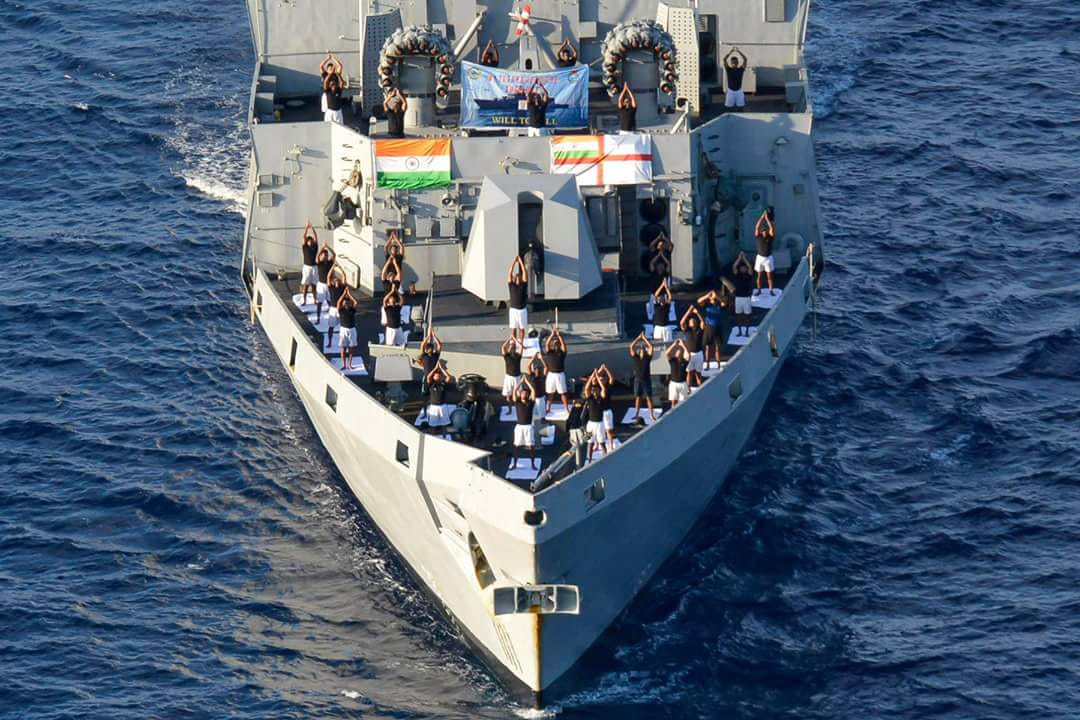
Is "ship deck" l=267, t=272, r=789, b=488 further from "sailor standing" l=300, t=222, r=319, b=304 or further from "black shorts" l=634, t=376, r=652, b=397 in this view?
"sailor standing" l=300, t=222, r=319, b=304

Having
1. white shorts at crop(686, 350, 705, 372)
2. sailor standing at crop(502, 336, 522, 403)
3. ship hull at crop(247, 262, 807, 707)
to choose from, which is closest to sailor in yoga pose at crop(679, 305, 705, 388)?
white shorts at crop(686, 350, 705, 372)

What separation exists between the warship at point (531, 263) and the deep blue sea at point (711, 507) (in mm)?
1516

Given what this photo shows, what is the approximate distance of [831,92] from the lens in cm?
7619

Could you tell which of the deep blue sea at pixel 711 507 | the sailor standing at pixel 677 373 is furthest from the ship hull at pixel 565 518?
the deep blue sea at pixel 711 507

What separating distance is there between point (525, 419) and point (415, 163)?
8878 mm

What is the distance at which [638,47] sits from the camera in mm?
58688

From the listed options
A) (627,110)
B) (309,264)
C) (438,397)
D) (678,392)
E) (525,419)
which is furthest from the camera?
(309,264)

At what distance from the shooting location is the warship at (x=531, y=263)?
162 feet

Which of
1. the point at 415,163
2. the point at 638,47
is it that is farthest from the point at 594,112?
the point at 415,163

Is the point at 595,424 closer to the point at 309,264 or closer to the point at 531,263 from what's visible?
the point at 531,263

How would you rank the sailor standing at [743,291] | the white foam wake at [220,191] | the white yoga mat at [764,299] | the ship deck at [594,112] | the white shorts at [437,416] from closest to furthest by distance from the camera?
the white shorts at [437,416] → the sailor standing at [743,291] → the white yoga mat at [764,299] → the ship deck at [594,112] → the white foam wake at [220,191]

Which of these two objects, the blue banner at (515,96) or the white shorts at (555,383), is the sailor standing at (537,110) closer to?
the blue banner at (515,96)

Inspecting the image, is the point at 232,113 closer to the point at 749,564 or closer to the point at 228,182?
the point at 228,182

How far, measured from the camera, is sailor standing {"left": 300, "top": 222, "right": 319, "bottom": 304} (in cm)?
5784
